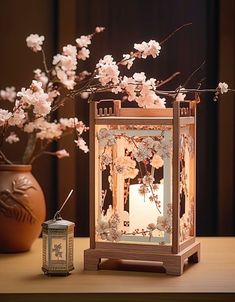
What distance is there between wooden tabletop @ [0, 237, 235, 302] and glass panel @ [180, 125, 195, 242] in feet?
0.31

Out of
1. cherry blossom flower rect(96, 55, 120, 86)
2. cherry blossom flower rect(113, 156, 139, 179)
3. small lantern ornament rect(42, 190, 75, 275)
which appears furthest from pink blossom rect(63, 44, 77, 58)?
small lantern ornament rect(42, 190, 75, 275)

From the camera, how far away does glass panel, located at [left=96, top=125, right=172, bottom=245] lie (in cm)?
163

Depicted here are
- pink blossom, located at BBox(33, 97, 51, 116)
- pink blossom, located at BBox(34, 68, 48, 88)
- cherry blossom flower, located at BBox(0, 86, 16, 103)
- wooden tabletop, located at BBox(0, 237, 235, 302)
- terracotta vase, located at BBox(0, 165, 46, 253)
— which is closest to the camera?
wooden tabletop, located at BBox(0, 237, 235, 302)

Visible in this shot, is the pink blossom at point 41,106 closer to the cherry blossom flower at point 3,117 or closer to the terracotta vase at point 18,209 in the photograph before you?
the cherry blossom flower at point 3,117

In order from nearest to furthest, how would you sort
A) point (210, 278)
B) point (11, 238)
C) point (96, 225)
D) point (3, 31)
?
point (210, 278), point (96, 225), point (11, 238), point (3, 31)

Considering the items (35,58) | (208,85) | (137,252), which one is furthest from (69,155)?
(137,252)

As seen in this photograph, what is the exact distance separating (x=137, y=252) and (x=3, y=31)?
2.91 ft

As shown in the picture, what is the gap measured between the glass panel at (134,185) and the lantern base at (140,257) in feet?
0.10

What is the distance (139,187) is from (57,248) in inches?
9.0

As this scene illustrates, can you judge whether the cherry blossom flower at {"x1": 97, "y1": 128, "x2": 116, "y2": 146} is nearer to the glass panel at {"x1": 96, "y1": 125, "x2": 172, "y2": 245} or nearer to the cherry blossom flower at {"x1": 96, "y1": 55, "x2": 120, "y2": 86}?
the glass panel at {"x1": 96, "y1": 125, "x2": 172, "y2": 245}

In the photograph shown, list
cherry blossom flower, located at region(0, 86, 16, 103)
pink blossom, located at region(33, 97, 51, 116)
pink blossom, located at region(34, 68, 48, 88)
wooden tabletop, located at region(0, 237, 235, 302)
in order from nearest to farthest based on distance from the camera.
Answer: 1. wooden tabletop, located at region(0, 237, 235, 302)
2. pink blossom, located at region(33, 97, 51, 116)
3. pink blossom, located at region(34, 68, 48, 88)
4. cherry blossom flower, located at region(0, 86, 16, 103)

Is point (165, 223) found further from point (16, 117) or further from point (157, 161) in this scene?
point (16, 117)

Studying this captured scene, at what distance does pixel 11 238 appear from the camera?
1837 mm

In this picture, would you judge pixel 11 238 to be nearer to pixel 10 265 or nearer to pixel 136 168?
pixel 10 265
